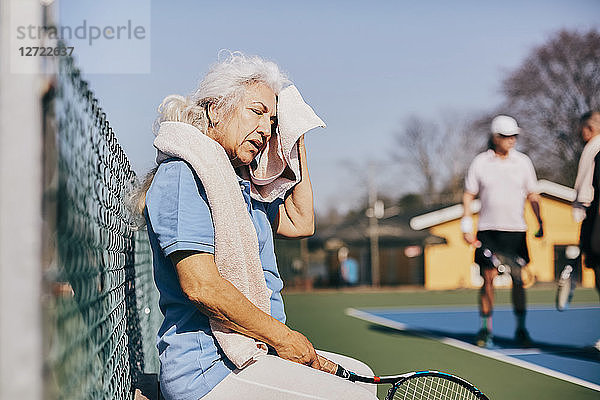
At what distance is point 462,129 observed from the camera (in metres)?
40.8

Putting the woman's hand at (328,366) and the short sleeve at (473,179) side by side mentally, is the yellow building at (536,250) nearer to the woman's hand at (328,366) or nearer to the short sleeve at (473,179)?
the short sleeve at (473,179)

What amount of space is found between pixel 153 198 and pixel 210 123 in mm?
458

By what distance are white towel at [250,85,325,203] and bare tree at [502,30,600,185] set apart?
31.3 meters

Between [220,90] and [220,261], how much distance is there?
25.3 inches

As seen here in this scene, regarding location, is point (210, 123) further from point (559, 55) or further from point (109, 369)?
point (559, 55)

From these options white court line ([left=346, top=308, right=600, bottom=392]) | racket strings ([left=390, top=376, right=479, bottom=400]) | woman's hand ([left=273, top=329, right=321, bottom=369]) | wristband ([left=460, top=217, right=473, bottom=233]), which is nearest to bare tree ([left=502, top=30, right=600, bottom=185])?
white court line ([left=346, top=308, right=600, bottom=392])

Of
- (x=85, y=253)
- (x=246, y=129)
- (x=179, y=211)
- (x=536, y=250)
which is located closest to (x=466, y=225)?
(x=246, y=129)

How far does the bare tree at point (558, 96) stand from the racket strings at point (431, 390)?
3090cm

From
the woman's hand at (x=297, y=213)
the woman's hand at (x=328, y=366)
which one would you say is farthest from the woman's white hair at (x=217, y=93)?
the woman's hand at (x=328, y=366)

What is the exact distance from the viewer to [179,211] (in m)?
2.15

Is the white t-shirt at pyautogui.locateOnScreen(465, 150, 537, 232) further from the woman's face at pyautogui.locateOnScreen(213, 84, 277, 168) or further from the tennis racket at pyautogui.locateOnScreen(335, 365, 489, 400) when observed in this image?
the woman's face at pyautogui.locateOnScreen(213, 84, 277, 168)

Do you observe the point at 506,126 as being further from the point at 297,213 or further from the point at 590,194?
the point at 297,213

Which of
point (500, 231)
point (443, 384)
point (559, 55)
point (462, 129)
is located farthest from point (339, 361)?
point (462, 129)

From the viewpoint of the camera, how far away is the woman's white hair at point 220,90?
2555mm
